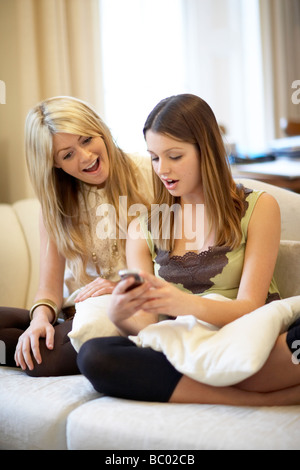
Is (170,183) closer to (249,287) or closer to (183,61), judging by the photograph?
(249,287)

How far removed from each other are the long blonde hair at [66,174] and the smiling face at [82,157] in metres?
0.02

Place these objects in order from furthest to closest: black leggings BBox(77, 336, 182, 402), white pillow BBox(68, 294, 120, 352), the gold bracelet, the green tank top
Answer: the gold bracelet, the green tank top, white pillow BBox(68, 294, 120, 352), black leggings BBox(77, 336, 182, 402)

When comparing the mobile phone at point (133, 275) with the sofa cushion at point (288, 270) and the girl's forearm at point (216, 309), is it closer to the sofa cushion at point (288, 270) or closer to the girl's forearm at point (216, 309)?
the girl's forearm at point (216, 309)

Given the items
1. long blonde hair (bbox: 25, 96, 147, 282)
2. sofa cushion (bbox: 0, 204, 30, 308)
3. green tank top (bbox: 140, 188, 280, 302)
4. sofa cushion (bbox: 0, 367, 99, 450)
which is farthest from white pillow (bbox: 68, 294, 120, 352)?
sofa cushion (bbox: 0, 204, 30, 308)

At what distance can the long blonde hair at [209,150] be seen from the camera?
1.53m

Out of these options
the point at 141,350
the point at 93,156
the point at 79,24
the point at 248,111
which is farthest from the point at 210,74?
the point at 141,350

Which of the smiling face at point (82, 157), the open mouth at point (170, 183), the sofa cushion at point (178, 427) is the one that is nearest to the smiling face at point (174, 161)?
the open mouth at point (170, 183)

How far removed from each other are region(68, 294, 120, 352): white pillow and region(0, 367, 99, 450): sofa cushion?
4.3 inches

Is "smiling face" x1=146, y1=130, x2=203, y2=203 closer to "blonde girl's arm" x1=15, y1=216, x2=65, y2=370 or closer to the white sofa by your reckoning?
the white sofa

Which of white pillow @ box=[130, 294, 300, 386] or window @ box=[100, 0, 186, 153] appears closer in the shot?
white pillow @ box=[130, 294, 300, 386]

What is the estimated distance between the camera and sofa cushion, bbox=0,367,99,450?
4.47ft

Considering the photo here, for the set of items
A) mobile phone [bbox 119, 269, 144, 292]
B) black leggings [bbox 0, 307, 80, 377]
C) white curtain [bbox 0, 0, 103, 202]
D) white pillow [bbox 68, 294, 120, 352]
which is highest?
white curtain [bbox 0, 0, 103, 202]

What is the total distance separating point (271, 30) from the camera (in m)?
5.28

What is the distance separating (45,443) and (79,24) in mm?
2360
